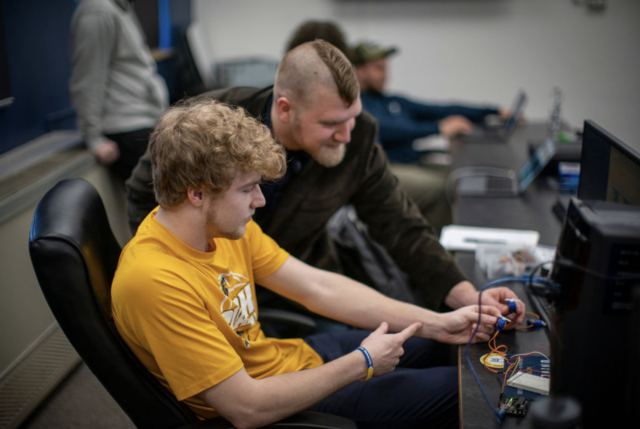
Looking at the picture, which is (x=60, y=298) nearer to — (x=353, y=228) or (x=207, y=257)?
(x=207, y=257)

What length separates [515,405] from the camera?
97 cm

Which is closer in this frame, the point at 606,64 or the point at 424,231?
the point at 424,231

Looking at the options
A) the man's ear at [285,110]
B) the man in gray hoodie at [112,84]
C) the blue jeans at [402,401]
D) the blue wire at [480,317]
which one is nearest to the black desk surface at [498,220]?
the blue wire at [480,317]

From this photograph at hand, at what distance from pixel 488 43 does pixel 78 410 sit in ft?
13.8

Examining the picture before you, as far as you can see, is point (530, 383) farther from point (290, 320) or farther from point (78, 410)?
point (78, 410)

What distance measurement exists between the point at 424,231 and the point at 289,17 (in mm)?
3657

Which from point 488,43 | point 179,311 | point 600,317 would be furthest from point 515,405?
point 488,43

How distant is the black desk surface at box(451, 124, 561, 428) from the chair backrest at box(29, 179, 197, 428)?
562mm

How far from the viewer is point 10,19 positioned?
6.70ft

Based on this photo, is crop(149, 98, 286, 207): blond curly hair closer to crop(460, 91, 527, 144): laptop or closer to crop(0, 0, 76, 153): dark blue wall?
A: crop(0, 0, 76, 153): dark blue wall

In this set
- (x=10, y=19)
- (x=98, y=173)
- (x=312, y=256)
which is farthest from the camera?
(x=98, y=173)

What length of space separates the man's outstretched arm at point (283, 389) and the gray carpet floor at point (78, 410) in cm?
103

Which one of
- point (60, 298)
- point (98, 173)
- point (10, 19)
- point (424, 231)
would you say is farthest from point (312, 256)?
point (10, 19)

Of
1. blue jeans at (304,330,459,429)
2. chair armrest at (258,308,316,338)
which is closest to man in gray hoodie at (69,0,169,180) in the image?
chair armrest at (258,308,316,338)
